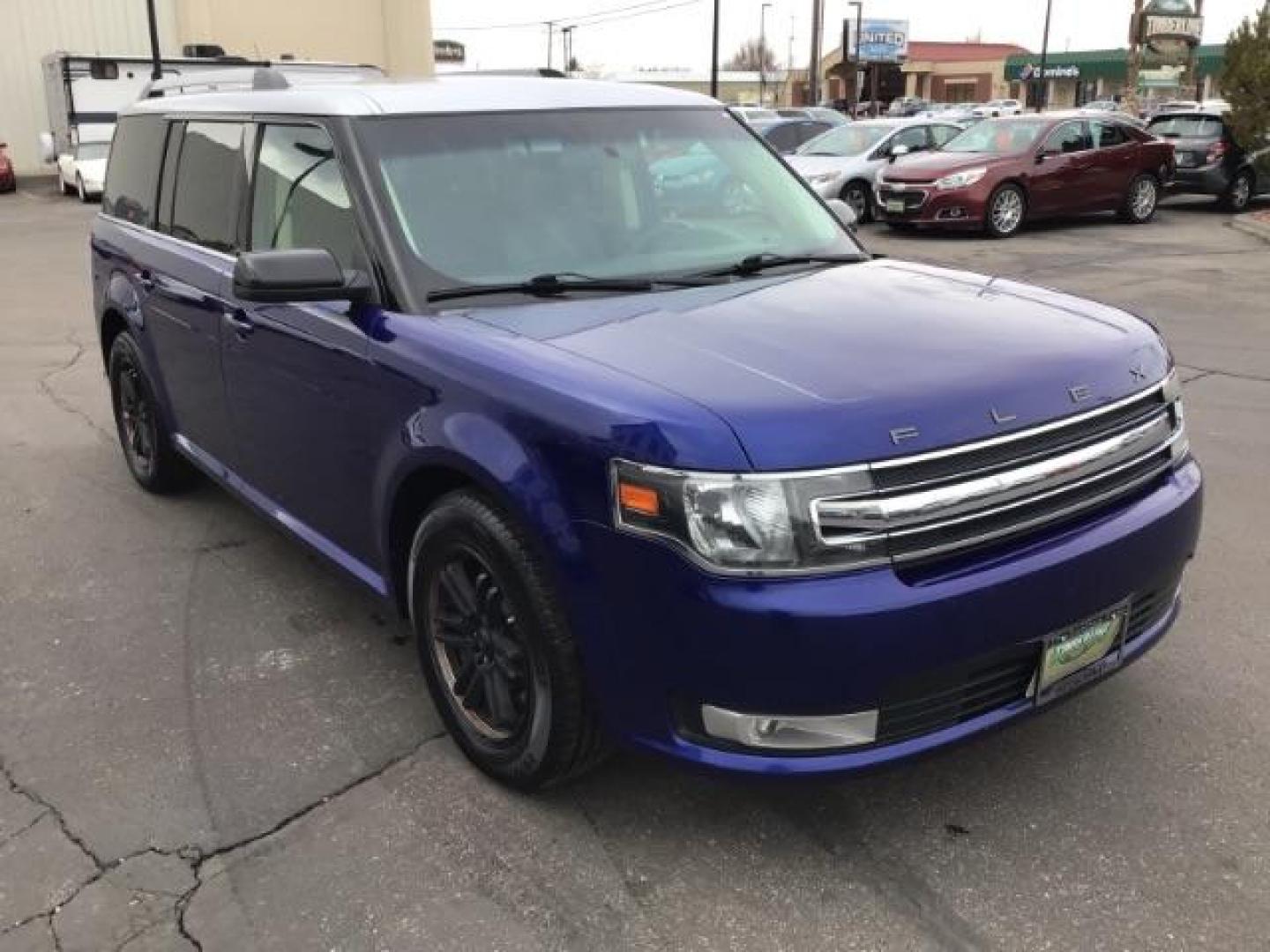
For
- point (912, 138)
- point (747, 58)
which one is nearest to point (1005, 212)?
point (912, 138)

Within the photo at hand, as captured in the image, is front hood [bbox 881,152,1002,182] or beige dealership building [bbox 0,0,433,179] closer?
front hood [bbox 881,152,1002,182]

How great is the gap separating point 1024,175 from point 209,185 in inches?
539

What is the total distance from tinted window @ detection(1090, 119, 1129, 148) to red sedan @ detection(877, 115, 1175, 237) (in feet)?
0.04

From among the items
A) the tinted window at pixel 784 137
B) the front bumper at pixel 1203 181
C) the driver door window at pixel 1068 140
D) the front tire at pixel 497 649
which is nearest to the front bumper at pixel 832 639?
the front tire at pixel 497 649

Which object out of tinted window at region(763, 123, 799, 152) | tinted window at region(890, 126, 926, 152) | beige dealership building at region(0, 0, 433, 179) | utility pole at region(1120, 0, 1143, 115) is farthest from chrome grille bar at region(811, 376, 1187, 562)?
utility pole at region(1120, 0, 1143, 115)

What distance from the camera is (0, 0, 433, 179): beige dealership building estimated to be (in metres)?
34.3

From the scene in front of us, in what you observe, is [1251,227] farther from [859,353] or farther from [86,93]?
[86,93]

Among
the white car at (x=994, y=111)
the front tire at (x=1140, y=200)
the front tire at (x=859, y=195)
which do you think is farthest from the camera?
the white car at (x=994, y=111)

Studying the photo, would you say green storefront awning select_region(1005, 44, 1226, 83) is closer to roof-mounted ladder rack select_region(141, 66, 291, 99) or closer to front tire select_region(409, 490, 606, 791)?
roof-mounted ladder rack select_region(141, 66, 291, 99)

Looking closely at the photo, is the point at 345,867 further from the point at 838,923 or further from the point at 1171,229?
the point at 1171,229

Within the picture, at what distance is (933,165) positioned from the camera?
15844mm

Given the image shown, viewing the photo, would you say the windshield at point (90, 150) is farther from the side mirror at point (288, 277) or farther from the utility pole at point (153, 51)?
the side mirror at point (288, 277)

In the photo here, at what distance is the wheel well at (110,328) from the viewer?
5609 millimetres

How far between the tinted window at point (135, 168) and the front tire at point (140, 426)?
0.59m
